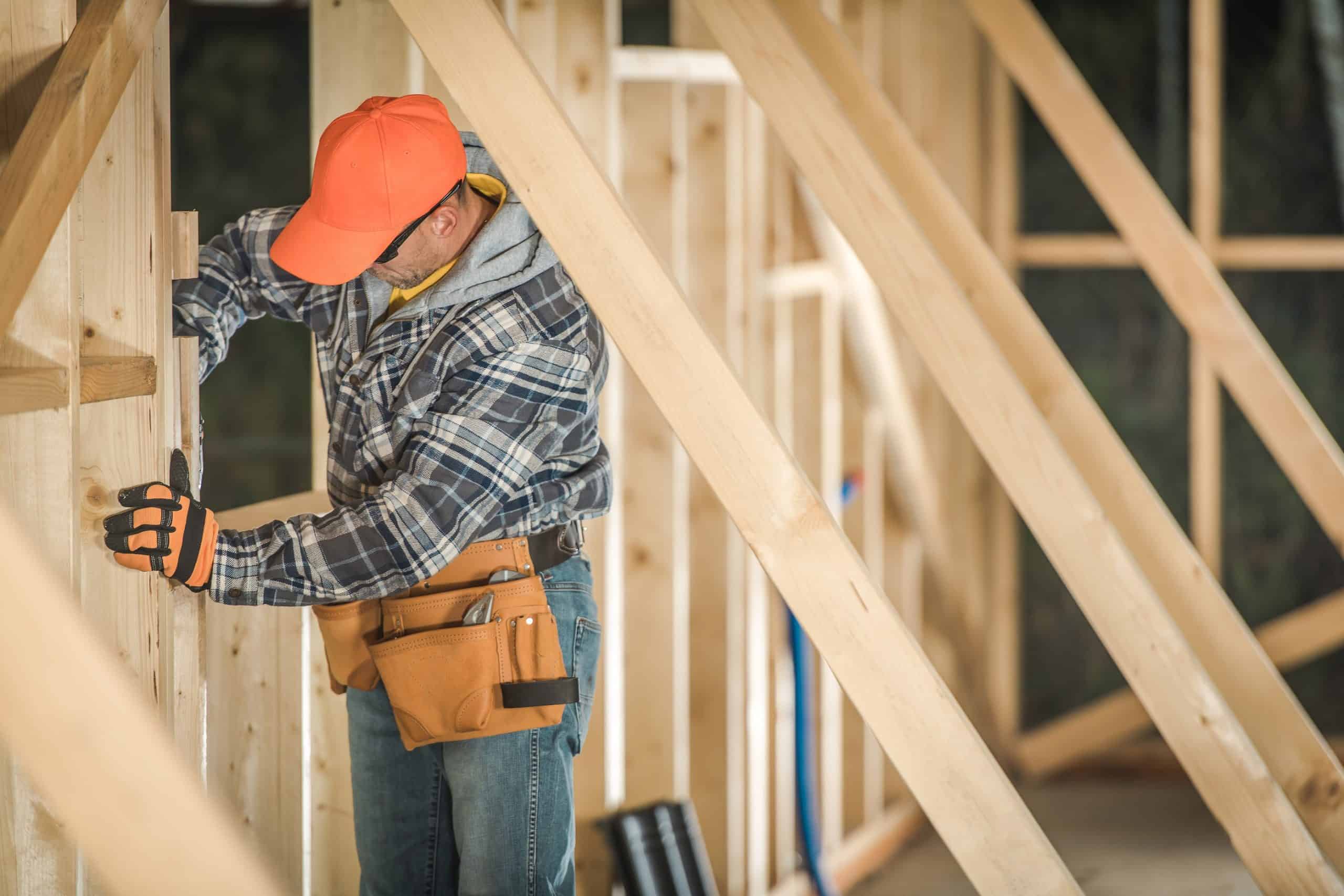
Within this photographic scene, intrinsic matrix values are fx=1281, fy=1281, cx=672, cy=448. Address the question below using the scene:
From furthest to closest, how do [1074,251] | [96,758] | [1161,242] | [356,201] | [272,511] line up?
[1074,251]
[1161,242]
[272,511]
[356,201]
[96,758]

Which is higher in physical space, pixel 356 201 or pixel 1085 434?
pixel 356 201

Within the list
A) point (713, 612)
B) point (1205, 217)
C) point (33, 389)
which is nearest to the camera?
point (33, 389)

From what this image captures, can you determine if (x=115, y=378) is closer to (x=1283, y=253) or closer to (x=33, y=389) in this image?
(x=33, y=389)

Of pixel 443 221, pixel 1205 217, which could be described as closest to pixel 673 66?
pixel 443 221

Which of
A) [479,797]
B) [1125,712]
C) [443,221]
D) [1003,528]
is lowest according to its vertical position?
[1125,712]

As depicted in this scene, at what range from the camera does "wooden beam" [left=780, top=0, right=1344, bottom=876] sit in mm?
2170

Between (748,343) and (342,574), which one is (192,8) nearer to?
(748,343)

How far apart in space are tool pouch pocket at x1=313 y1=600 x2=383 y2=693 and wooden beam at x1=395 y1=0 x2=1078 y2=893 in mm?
568

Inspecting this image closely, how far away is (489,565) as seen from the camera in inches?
67.6

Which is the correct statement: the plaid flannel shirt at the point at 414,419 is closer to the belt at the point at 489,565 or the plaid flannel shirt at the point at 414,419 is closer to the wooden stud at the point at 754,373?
the belt at the point at 489,565

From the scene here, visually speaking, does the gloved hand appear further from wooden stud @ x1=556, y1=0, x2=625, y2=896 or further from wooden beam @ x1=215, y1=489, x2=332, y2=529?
wooden stud @ x1=556, y1=0, x2=625, y2=896

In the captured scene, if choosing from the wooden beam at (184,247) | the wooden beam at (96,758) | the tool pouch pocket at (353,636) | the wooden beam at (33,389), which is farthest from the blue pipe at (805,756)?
the wooden beam at (96,758)

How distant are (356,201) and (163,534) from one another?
18.1 inches

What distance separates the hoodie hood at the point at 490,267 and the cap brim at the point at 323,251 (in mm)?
113
